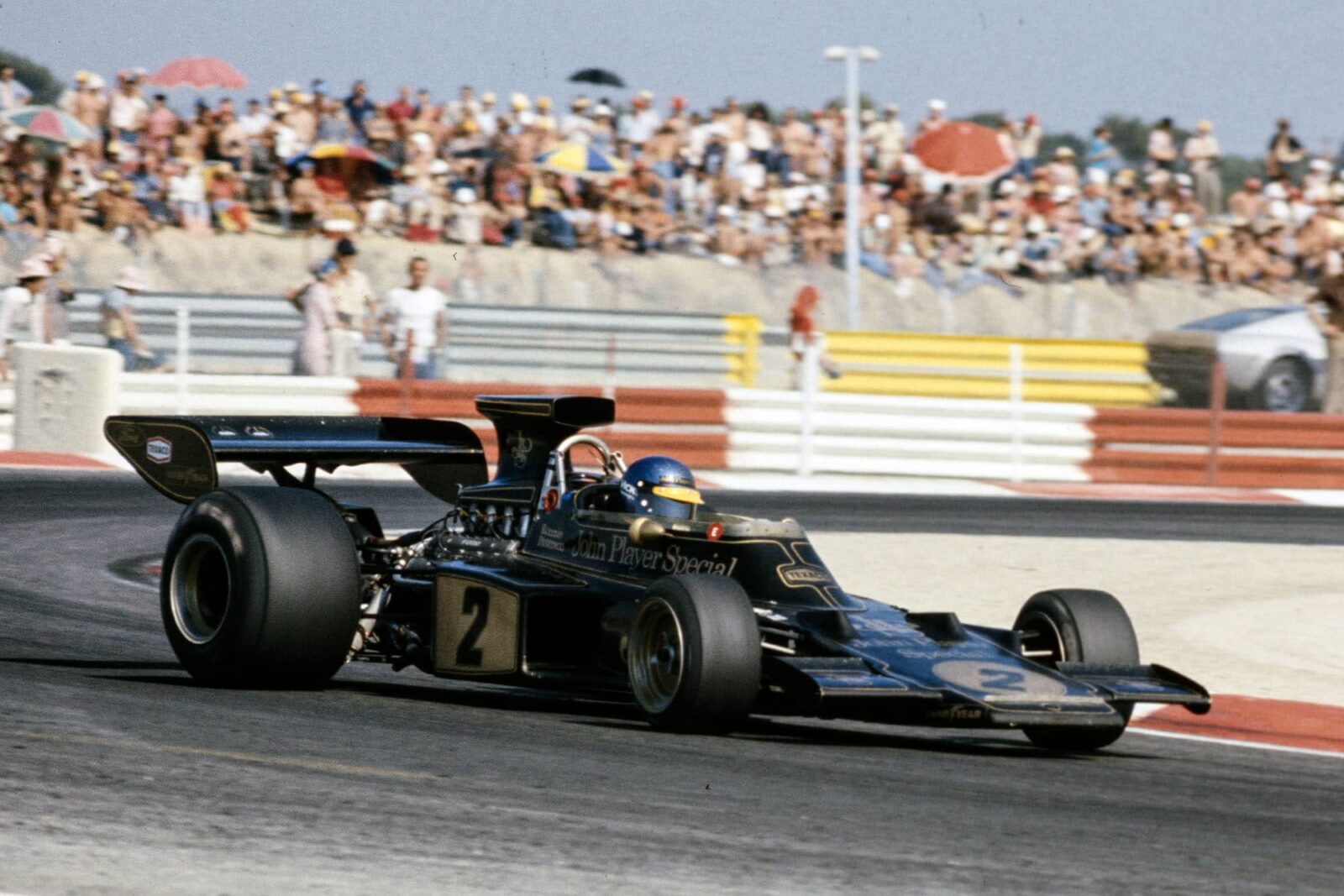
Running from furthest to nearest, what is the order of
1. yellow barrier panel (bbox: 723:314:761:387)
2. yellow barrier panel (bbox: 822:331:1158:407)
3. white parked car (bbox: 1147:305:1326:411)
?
white parked car (bbox: 1147:305:1326:411)
yellow barrier panel (bbox: 822:331:1158:407)
yellow barrier panel (bbox: 723:314:761:387)

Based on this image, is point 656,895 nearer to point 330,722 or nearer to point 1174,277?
point 330,722

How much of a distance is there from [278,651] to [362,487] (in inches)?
341

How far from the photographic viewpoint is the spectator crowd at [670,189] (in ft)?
67.8

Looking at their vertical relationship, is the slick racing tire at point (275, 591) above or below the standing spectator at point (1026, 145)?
below

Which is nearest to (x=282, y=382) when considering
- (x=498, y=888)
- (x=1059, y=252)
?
(x=1059, y=252)

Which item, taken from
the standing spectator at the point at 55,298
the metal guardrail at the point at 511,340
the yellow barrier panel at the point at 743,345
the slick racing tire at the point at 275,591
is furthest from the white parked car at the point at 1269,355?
the slick racing tire at the point at 275,591

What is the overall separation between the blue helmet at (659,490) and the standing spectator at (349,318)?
422 inches

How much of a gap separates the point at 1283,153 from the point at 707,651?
20.5m

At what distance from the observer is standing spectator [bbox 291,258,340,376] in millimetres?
18062

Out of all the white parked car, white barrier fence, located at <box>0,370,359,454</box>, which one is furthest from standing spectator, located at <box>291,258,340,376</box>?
the white parked car

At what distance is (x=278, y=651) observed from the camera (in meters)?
7.63

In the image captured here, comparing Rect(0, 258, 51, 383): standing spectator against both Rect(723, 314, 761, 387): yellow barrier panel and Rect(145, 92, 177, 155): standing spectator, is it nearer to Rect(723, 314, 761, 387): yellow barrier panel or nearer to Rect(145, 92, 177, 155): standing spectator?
Rect(145, 92, 177, 155): standing spectator

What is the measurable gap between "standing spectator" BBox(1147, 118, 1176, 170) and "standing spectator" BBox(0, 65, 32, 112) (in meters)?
12.5

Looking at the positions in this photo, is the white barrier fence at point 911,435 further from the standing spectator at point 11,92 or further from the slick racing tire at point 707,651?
the slick racing tire at point 707,651
